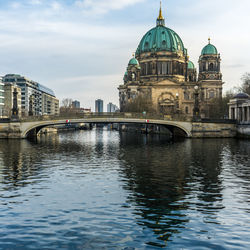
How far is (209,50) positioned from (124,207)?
444 ft

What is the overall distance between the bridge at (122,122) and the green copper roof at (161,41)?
8737 centimetres

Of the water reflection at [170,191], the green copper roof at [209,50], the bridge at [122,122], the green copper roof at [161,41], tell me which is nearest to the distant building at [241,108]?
the bridge at [122,122]

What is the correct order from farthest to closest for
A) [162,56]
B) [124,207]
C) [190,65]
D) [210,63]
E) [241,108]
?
[190,65] < [162,56] < [210,63] < [241,108] < [124,207]

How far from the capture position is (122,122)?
243ft

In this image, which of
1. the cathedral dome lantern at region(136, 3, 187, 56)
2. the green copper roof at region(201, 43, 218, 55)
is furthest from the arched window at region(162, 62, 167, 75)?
the green copper roof at region(201, 43, 218, 55)

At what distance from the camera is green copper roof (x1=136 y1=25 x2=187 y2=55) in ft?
517

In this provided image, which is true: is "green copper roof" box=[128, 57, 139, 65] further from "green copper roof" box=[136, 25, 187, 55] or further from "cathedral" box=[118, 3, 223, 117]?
"green copper roof" box=[136, 25, 187, 55]

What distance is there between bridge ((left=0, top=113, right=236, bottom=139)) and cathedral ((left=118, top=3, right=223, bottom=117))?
223 feet

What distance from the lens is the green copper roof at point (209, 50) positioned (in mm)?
144500

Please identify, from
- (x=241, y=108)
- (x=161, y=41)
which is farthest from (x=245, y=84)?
(x=161, y=41)

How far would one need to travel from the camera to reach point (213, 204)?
733 inches

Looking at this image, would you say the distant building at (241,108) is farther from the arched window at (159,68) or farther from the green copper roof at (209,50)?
the arched window at (159,68)

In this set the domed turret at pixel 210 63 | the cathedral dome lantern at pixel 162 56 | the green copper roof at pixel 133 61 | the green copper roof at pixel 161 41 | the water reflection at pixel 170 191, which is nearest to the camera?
the water reflection at pixel 170 191

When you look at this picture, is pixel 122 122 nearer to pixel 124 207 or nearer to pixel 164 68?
pixel 124 207
